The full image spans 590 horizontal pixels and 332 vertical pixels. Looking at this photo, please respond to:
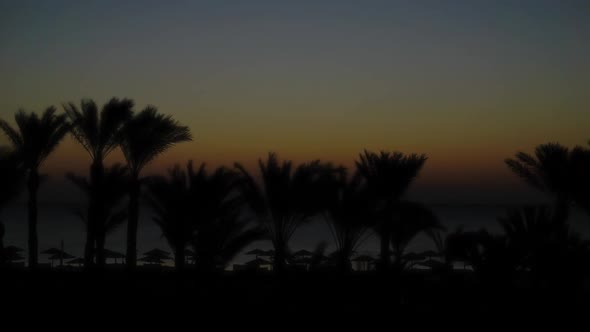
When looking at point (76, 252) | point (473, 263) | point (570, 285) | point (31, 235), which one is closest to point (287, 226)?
point (473, 263)

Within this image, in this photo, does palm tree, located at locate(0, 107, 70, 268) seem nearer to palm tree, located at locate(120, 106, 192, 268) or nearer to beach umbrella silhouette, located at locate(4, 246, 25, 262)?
palm tree, located at locate(120, 106, 192, 268)

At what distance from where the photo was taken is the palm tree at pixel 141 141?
582 inches

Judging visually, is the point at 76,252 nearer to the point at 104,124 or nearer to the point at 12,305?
the point at 104,124

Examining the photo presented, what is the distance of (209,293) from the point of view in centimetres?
1186

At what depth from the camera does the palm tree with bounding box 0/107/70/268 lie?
48.3ft

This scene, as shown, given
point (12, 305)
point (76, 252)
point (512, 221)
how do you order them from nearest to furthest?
point (12, 305), point (512, 221), point (76, 252)

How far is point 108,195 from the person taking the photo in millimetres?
15586

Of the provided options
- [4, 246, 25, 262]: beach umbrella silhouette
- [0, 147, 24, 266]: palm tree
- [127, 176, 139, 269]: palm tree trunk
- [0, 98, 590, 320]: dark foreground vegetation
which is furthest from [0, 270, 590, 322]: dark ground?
[4, 246, 25, 262]: beach umbrella silhouette

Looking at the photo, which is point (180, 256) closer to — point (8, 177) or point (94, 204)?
point (94, 204)

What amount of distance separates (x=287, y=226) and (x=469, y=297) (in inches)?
195

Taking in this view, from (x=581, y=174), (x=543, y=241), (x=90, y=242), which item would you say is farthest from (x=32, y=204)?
(x=581, y=174)

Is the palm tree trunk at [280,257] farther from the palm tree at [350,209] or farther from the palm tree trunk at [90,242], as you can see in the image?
the palm tree trunk at [90,242]

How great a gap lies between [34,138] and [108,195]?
2.67 metres

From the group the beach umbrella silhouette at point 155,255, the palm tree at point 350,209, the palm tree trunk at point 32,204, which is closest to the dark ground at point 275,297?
the palm tree at point 350,209
